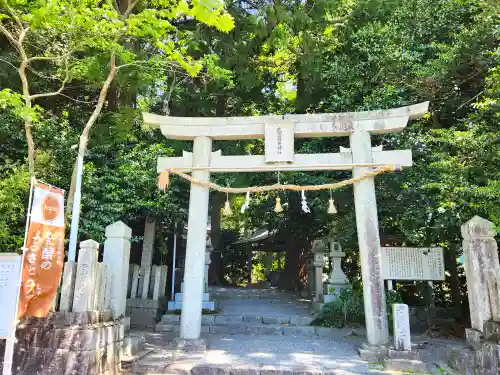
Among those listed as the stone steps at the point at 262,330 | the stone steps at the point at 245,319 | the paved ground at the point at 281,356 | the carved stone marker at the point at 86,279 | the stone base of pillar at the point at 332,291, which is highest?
the carved stone marker at the point at 86,279

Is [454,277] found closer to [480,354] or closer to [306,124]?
[480,354]

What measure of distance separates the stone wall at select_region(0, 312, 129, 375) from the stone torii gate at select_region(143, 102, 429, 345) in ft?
6.47

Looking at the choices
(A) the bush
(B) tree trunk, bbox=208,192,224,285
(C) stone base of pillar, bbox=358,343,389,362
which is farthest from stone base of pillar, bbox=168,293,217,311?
(B) tree trunk, bbox=208,192,224,285

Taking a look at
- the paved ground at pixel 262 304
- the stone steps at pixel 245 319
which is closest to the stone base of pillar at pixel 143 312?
the stone steps at pixel 245 319

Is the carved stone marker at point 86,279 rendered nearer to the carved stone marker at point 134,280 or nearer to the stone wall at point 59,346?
the stone wall at point 59,346

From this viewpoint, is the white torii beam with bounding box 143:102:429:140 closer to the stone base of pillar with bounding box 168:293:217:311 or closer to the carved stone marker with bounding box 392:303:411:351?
the carved stone marker with bounding box 392:303:411:351

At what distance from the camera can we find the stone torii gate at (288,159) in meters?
7.16

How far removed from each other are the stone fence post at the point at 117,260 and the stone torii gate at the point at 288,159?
126 centimetres

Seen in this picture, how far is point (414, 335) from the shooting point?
8859 mm

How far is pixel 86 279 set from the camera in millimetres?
5891

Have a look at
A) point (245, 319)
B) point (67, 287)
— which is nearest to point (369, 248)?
point (245, 319)

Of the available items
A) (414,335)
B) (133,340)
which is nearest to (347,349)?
(414,335)

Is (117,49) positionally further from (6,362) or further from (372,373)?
(372,373)

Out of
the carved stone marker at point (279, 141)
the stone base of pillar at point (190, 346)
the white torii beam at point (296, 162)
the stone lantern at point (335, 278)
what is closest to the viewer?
the stone base of pillar at point (190, 346)
